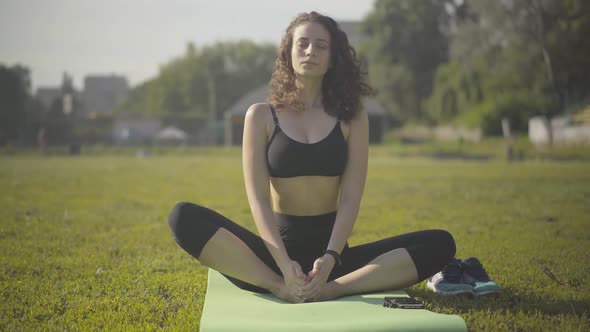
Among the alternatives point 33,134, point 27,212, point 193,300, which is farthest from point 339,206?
point 33,134

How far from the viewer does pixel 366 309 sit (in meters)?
2.88

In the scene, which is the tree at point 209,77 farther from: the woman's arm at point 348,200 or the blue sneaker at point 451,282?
the woman's arm at point 348,200

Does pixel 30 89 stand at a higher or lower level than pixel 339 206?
higher

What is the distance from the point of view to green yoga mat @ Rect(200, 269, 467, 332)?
8.39ft

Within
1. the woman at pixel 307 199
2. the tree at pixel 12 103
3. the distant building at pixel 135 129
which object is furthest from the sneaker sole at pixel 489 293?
the distant building at pixel 135 129

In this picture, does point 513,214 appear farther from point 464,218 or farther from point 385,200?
point 385,200

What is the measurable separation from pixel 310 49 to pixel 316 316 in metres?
1.54

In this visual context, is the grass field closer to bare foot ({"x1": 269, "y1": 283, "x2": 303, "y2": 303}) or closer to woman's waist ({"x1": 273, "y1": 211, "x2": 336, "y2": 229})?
bare foot ({"x1": 269, "y1": 283, "x2": 303, "y2": 303})

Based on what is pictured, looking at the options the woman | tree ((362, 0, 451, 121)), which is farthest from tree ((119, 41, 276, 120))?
the woman

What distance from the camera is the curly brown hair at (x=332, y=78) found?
3.45 meters

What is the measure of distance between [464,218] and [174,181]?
770cm

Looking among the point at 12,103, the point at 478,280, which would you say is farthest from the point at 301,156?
the point at 12,103

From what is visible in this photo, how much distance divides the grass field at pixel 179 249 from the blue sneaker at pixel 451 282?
92 mm

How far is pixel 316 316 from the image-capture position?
276 cm
